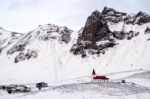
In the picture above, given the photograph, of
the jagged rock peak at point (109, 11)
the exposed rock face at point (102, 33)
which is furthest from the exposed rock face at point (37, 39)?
the jagged rock peak at point (109, 11)

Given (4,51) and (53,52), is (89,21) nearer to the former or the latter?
(53,52)

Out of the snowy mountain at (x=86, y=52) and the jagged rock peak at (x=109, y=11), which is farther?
the jagged rock peak at (x=109, y=11)

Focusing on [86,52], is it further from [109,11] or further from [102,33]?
[109,11]

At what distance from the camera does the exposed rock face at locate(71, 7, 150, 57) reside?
3937 inches

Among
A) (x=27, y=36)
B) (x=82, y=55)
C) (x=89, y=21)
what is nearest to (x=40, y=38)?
(x=27, y=36)

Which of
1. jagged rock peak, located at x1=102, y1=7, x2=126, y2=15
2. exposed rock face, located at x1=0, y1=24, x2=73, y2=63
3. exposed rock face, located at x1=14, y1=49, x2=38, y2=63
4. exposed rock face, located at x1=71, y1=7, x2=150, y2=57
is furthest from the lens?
exposed rock face, located at x1=0, y1=24, x2=73, y2=63

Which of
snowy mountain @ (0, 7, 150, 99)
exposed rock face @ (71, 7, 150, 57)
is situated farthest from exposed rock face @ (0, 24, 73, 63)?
exposed rock face @ (71, 7, 150, 57)

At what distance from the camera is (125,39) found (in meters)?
98.8

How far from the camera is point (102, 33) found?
104312 millimetres

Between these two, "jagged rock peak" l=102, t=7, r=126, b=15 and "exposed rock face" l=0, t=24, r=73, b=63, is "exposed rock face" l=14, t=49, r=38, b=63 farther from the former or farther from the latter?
"jagged rock peak" l=102, t=7, r=126, b=15

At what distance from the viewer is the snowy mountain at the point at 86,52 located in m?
87.6

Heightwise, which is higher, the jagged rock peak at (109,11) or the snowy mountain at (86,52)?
the jagged rock peak at (109,11)

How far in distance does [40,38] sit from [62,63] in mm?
29886

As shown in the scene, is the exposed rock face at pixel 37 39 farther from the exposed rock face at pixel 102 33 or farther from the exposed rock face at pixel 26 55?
the exposed rock face at pixel 102 33
